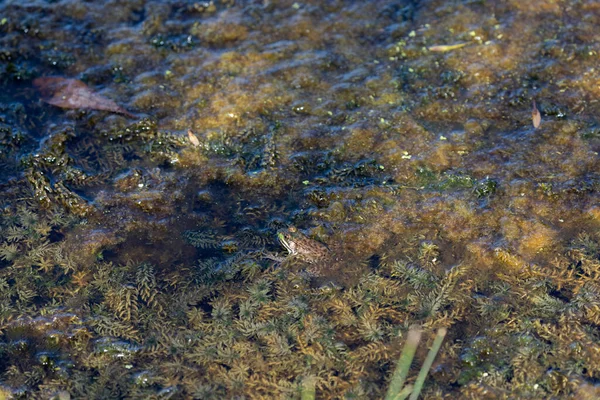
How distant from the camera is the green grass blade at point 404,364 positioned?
2672 mm

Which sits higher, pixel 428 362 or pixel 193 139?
pixel 193 139

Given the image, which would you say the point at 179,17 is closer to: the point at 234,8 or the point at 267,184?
the point at 234,8

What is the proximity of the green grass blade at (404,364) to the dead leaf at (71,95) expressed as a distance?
2.19 m

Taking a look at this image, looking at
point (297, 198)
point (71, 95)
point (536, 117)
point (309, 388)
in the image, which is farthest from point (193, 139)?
point (536, 117)

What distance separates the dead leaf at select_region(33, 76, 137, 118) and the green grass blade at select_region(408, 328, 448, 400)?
2.29 m

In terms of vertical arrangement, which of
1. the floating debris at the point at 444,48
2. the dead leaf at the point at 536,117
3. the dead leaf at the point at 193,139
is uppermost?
the floating debris at the point at 444,48

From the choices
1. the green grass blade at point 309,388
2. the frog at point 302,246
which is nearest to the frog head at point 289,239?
the frog at point 302,246

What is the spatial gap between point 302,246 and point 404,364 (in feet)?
2.60

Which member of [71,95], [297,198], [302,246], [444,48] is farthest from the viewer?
[444,48]

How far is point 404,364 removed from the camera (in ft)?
9.09

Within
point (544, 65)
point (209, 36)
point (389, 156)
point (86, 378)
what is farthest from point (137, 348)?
point (544, 65)

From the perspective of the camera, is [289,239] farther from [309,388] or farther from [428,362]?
[428,362]

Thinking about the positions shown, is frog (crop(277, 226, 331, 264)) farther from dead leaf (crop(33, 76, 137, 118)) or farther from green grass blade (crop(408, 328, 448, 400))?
dead leaf (crop(33, 76, 137, 118))

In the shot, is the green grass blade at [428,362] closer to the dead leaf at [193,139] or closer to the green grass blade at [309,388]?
the green grass blade at [309,388]
